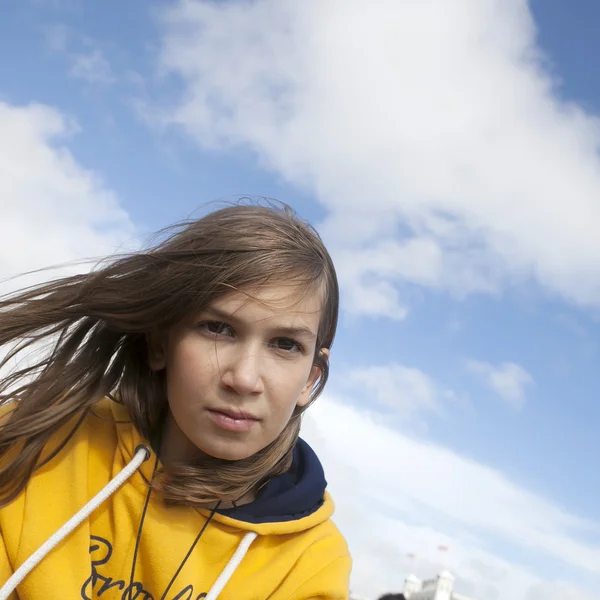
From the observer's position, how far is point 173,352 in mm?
2209

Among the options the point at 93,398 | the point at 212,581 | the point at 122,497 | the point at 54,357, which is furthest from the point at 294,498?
the point at 54,357

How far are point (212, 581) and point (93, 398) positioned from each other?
680 mm

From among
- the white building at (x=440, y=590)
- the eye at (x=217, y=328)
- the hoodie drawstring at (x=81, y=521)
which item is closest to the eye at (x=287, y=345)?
the eye at (x=217, y=328)

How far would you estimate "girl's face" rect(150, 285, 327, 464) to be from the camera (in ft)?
6.70

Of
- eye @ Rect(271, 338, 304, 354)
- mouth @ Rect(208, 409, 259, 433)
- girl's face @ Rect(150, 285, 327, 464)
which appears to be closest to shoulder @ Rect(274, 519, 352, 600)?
girl's face @ Rect(150, 285, 327, 464)

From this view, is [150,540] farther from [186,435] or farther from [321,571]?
[321,571]

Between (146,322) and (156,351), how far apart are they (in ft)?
0.39

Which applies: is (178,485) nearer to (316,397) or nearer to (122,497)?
(122,497)

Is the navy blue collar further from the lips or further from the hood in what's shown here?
the lips

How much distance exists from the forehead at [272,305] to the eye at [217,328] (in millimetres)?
42

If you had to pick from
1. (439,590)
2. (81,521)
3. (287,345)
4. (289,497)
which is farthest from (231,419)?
(439,590)

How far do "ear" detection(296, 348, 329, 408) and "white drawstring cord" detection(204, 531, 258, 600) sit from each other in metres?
0.43

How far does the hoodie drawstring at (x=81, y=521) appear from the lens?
201 cm

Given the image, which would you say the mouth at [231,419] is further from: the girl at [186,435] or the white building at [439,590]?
the white building at [439,590]
